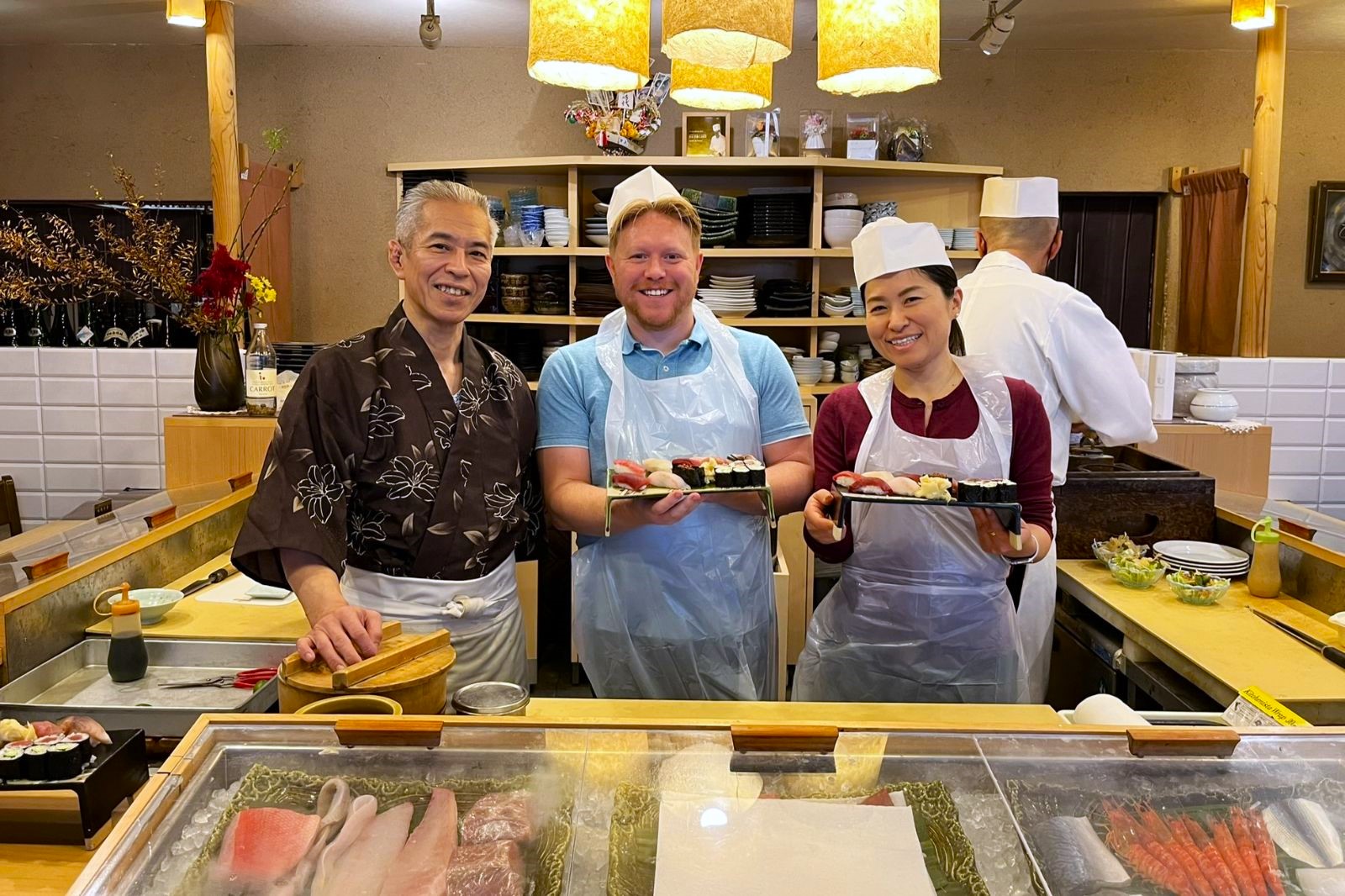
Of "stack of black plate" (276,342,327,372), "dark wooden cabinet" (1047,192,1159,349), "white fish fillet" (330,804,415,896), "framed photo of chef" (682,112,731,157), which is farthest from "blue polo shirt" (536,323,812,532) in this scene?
"dark wooden cabinet" (1047,192,1159,349)

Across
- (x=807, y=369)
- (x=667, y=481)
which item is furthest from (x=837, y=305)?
(x=667, y=481)

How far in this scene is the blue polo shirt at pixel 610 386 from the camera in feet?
7.11

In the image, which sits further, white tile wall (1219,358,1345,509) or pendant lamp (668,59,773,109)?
white tile wall (1219,358,1345,509)

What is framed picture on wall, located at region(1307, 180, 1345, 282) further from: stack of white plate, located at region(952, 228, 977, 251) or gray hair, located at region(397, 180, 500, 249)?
gray hair, located at region(397, 180, 500, 249)

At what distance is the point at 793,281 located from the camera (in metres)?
5.43

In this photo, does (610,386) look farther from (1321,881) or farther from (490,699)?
(1321,881)

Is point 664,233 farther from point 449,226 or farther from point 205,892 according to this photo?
point 205,892

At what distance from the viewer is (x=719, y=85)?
2160 millimetres

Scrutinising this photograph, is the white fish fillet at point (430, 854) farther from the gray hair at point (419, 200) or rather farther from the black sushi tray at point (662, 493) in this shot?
the gray hair at point (419, 200)

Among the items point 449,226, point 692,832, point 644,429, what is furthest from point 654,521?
point 692,832

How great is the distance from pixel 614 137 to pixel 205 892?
14.9ft

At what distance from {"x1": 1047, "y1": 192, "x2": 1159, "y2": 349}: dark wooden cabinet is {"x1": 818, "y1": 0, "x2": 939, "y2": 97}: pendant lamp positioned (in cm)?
517

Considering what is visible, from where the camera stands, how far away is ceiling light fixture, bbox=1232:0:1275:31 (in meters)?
4.74

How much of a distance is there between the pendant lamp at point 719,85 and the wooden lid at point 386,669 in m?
1.24
